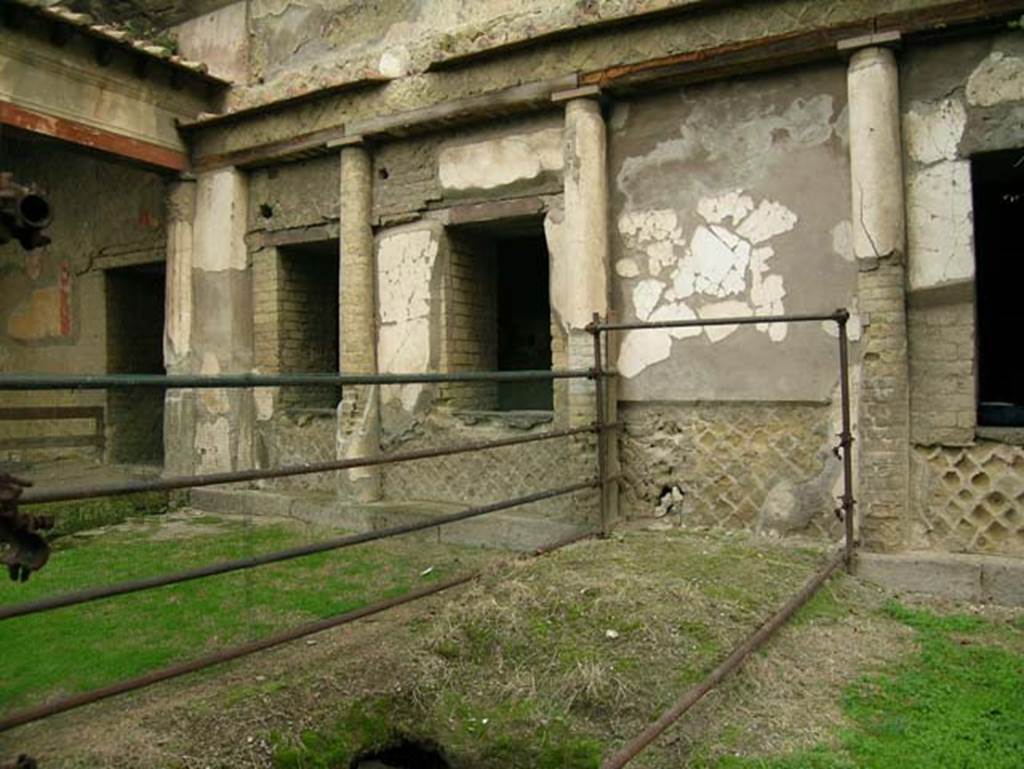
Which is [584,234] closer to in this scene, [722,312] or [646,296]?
[646,296]

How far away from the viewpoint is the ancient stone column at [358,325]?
6.71m

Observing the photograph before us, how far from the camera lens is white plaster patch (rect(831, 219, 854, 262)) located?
193 inches

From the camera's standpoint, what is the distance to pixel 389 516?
6.33m

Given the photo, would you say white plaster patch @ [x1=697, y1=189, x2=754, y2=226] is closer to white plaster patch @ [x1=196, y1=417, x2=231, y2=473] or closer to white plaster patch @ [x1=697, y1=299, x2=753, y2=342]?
white plaster patch @ [x1=697, y1=299, x2=753, y2=342]

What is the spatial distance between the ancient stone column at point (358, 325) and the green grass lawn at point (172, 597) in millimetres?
792

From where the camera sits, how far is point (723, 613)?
3.58m

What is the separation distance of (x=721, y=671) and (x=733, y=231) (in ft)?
10.9

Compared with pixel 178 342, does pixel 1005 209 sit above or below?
above

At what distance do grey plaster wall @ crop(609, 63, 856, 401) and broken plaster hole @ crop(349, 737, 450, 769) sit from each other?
10.9 ft

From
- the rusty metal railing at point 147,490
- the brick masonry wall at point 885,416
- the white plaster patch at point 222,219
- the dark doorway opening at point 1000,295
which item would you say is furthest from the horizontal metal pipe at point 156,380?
the dark doorway opening at point 1000,295

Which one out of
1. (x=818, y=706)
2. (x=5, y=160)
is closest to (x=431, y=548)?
(x=818, y=706)

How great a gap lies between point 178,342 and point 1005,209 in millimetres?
8184

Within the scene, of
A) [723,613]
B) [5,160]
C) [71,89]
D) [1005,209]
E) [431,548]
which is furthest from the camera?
[5,160]

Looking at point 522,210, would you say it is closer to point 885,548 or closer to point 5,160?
point 885,548
